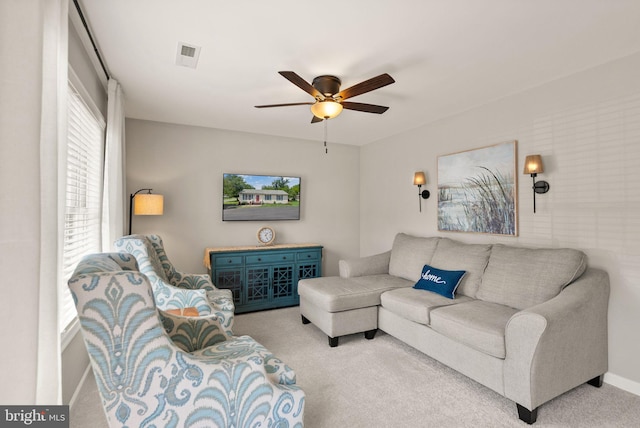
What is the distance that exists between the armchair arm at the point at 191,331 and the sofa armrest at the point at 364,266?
2.14 meters

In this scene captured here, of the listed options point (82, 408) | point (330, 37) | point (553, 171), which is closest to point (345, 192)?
point (553, 171)

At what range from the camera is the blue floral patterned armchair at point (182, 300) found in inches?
74.1

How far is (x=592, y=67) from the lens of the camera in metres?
2.59

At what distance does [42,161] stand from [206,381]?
43.9 inches

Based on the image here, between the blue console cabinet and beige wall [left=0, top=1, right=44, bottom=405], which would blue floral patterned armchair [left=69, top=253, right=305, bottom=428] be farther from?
the blue console cabinet

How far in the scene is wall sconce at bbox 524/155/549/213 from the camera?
2.84 meters

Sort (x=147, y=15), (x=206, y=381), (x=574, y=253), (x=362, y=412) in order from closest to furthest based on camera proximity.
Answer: (x=206, y=381), (x=147, y=15), (x=362, y=412), (x=574, y=253)

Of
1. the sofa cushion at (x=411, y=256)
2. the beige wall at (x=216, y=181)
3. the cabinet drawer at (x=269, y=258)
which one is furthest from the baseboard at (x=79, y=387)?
the sofa cushion at (x=411, y=256)

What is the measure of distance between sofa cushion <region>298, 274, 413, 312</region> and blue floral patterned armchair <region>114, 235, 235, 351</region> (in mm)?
891

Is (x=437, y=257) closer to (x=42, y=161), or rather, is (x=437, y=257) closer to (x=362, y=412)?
(x=362, y=412)

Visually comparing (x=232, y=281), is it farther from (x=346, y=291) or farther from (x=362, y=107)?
(x=362, y=107)

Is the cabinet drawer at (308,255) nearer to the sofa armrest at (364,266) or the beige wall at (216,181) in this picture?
the beige wall at (216,181)

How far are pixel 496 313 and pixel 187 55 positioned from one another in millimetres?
3116

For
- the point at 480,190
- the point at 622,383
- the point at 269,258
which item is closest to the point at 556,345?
the point at 622,383
